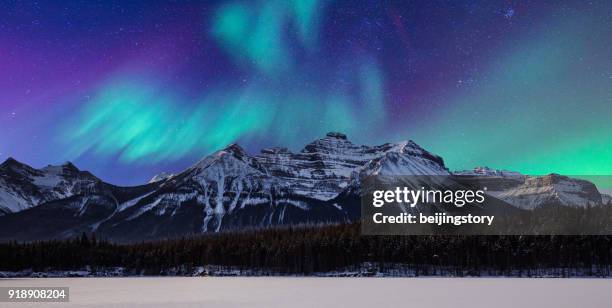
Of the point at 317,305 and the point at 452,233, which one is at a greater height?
the point at 452,233

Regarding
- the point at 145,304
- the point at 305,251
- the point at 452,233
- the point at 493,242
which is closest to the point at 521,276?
the point at 493,242

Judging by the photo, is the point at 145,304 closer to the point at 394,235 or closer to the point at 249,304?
the point at 249,304

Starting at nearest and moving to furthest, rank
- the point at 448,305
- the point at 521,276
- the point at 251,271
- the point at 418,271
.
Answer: the point at 448,305 < the point at 521,276 < the point at 418,271 < the point at 251,271

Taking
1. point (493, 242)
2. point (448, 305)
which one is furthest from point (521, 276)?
point (448, 305)

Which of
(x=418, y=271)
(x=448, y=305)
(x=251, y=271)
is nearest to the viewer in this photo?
(x=448, y=305)

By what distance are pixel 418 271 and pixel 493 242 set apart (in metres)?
22.3

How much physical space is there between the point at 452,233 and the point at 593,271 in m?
39.7

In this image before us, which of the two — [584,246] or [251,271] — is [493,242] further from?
[251,271]

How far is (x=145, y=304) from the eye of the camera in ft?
204

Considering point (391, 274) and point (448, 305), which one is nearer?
point (448, 305)

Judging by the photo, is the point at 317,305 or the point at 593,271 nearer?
the point at 317,305

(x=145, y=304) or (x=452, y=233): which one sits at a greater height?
(x=452, y=233)

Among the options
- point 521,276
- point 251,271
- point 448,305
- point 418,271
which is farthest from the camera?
point 251,271

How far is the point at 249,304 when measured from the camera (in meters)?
63.2
